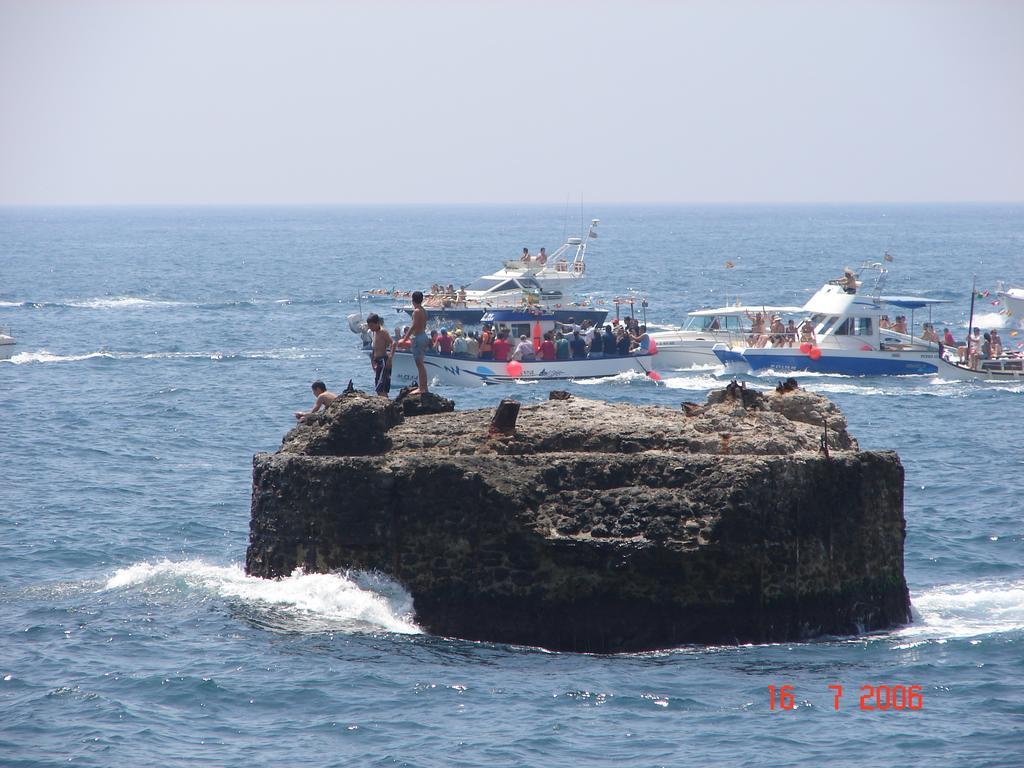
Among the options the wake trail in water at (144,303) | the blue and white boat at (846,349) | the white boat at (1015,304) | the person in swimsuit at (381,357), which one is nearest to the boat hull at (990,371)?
the blue and white boat at (846,349)

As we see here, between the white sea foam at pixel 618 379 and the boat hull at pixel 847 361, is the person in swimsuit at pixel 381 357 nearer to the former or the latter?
the white sea foam at pixel 618 379

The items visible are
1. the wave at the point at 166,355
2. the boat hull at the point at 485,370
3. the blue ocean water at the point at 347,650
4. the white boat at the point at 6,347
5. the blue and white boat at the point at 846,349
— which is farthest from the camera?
the wave at the point at 166,355

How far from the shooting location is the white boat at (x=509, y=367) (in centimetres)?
4459

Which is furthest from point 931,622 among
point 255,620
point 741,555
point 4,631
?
point 4,631

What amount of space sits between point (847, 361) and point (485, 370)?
11512 millimetres

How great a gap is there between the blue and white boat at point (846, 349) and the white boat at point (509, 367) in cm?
375

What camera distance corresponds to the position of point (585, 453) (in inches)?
624

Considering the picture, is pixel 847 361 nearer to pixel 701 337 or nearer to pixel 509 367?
pixel 701 337

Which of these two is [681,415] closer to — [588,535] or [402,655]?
[588,535]

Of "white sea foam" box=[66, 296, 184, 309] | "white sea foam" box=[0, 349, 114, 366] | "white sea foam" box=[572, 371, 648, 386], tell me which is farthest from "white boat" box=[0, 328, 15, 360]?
"white sea foam" box=[66, 296, 184, 309]

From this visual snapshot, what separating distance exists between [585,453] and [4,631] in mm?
7085

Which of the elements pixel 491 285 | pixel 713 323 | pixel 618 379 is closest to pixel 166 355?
pixel 491 285

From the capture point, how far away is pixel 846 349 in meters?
46.0

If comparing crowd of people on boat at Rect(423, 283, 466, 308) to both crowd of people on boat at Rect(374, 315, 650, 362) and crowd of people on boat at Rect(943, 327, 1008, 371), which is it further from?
crowd of people on boat at Rect(943, 327, 1008, 371)
